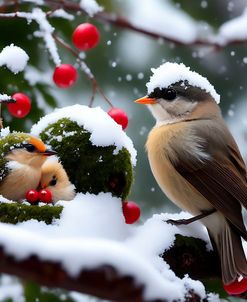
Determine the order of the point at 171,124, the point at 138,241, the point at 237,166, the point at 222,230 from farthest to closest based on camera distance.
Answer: the point at 171,124, the point at 237,166, the point at 222,230, the point at 138,241

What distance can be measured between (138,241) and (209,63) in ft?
11.4

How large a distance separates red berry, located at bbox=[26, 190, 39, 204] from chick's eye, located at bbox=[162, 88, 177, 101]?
82cm

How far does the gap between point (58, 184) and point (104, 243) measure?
165 centimetres

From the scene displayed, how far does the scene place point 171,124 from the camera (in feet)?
9.82

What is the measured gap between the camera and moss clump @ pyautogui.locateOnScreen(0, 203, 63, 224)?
6.86 ft

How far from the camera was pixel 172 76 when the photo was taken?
279 centimetres

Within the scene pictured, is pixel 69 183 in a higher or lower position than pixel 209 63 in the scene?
higher

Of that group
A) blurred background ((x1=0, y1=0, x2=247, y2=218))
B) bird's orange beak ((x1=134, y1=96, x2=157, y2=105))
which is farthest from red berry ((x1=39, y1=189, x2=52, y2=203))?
blurred background ((x1=0, y1=0, x2=247, y2=218))

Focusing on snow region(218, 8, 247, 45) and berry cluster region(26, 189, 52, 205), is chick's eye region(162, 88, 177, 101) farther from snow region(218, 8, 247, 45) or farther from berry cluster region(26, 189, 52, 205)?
snow region(218, 8, 247, 45)

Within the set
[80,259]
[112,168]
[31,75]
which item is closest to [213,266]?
[112,168]

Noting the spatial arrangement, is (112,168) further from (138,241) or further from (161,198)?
(161,198)

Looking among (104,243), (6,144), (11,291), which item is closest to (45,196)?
(6,144)

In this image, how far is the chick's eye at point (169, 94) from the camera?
2935mm

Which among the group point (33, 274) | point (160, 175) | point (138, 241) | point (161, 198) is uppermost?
point (33, 274)
